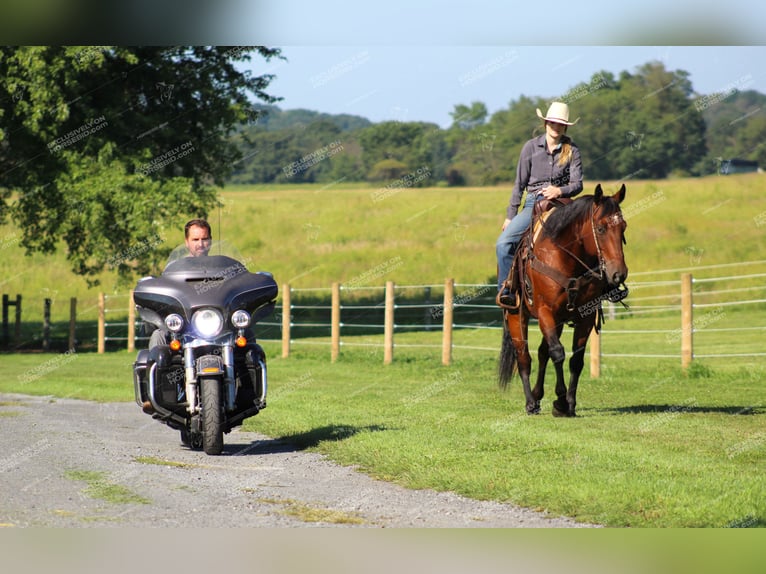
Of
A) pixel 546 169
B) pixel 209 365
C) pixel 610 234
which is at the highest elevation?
pixel 546 169

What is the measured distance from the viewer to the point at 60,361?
25484mm

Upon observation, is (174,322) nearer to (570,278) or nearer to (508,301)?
(570,278)

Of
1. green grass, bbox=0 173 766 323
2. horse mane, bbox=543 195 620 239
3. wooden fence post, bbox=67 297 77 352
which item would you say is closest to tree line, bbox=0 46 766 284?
wooden fence post, bbox=67 297 77 352

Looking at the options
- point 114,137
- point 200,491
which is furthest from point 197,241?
point 114,137

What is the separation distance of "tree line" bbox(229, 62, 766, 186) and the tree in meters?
29.8

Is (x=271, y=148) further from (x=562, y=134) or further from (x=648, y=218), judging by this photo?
(x=562, y=134)

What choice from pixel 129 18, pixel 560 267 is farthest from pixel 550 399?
pixel 129 18

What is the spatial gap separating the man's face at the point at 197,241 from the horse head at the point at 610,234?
364 centimetres

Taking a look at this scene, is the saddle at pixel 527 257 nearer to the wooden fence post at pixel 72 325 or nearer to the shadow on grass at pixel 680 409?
the shadow on grass at pixel 680 409

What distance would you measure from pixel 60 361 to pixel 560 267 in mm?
16481

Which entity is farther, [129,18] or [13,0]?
[129,18]

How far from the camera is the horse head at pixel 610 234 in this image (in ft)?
35.8

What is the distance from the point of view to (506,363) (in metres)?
13.1

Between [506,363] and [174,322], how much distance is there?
197 inches
